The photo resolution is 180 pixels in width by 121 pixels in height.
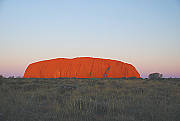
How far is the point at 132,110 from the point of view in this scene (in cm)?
543

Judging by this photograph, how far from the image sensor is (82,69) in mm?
39125

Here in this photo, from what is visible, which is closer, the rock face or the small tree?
the small tree

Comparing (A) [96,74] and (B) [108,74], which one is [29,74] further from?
(B) [108,74]

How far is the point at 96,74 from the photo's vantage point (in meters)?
38.6

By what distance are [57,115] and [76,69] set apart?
3487cm

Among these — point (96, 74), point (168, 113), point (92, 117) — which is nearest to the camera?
point (92, 117)

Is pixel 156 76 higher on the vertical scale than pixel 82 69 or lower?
lower

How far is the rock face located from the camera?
38625 millimetres

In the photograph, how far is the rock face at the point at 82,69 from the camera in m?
38.6

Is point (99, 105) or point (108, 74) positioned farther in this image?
point (108, 74)

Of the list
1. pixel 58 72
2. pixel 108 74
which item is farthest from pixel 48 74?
pixel 108 74

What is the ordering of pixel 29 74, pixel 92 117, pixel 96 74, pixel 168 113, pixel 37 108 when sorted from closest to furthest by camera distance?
1. pixel 92 117
2. pixel 168 113
3. pixel 37 108
4. pixel 96 74
5. pixel 29 74

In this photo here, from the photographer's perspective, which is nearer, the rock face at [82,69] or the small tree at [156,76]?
the small tree at [156,76]

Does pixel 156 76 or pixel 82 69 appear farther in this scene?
pixel 82 69
